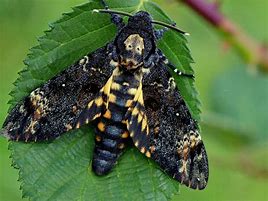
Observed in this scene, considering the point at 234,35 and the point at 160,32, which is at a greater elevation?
the point at 160,32

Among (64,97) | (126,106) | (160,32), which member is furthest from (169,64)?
(64,97)

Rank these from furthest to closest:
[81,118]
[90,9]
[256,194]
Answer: [256,194] < [81,118] < [90,9]

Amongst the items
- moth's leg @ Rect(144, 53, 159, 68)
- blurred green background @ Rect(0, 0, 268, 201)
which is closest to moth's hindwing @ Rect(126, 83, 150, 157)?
moth's leg @ Rect(144, 53, 159, 68)

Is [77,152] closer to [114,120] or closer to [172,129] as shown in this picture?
[114,120]

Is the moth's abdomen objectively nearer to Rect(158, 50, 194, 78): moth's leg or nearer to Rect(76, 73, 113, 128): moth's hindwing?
Rect(76, 73, 113, 128): moth's hindwing

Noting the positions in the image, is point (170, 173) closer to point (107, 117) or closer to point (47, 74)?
point (107, 117)

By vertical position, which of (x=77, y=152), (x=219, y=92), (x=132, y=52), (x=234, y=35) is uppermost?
(x=132, y=52)

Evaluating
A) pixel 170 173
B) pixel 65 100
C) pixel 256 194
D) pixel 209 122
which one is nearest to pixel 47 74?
pixel 65 100
